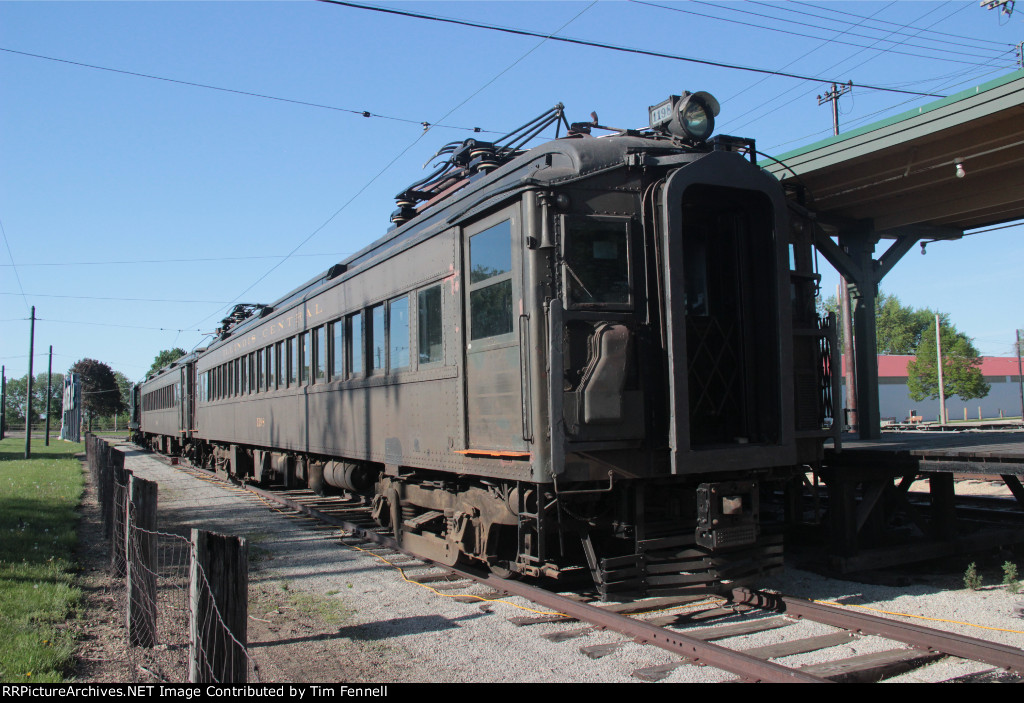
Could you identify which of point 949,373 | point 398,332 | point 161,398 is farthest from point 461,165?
point 949,373

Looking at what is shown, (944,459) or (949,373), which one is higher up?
(949,373)

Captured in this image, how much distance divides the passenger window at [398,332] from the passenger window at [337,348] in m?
1.80

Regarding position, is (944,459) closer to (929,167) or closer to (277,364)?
(929,167)

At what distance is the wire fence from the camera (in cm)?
370

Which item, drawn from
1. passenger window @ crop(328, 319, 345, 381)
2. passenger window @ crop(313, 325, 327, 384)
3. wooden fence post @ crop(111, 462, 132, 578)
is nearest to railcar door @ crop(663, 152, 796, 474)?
passenger window @ crop(328, 319, 345, 381)

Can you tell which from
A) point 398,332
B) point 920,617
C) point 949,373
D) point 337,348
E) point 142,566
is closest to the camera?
point 142,566

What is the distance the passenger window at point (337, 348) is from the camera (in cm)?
1011

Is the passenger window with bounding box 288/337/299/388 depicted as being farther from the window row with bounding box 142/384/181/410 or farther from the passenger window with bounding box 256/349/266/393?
the window row with bounding box 142/384/181/410

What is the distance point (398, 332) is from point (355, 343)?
1.64 meters

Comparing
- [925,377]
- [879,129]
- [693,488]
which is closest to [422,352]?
[693,488]

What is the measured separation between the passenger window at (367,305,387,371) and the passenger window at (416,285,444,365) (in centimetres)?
117

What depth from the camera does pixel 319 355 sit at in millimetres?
11250

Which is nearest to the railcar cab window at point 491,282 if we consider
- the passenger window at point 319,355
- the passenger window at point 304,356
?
the passenger window at point 319,355

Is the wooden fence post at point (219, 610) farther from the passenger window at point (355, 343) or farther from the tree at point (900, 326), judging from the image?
the tree at point (900, 326)
